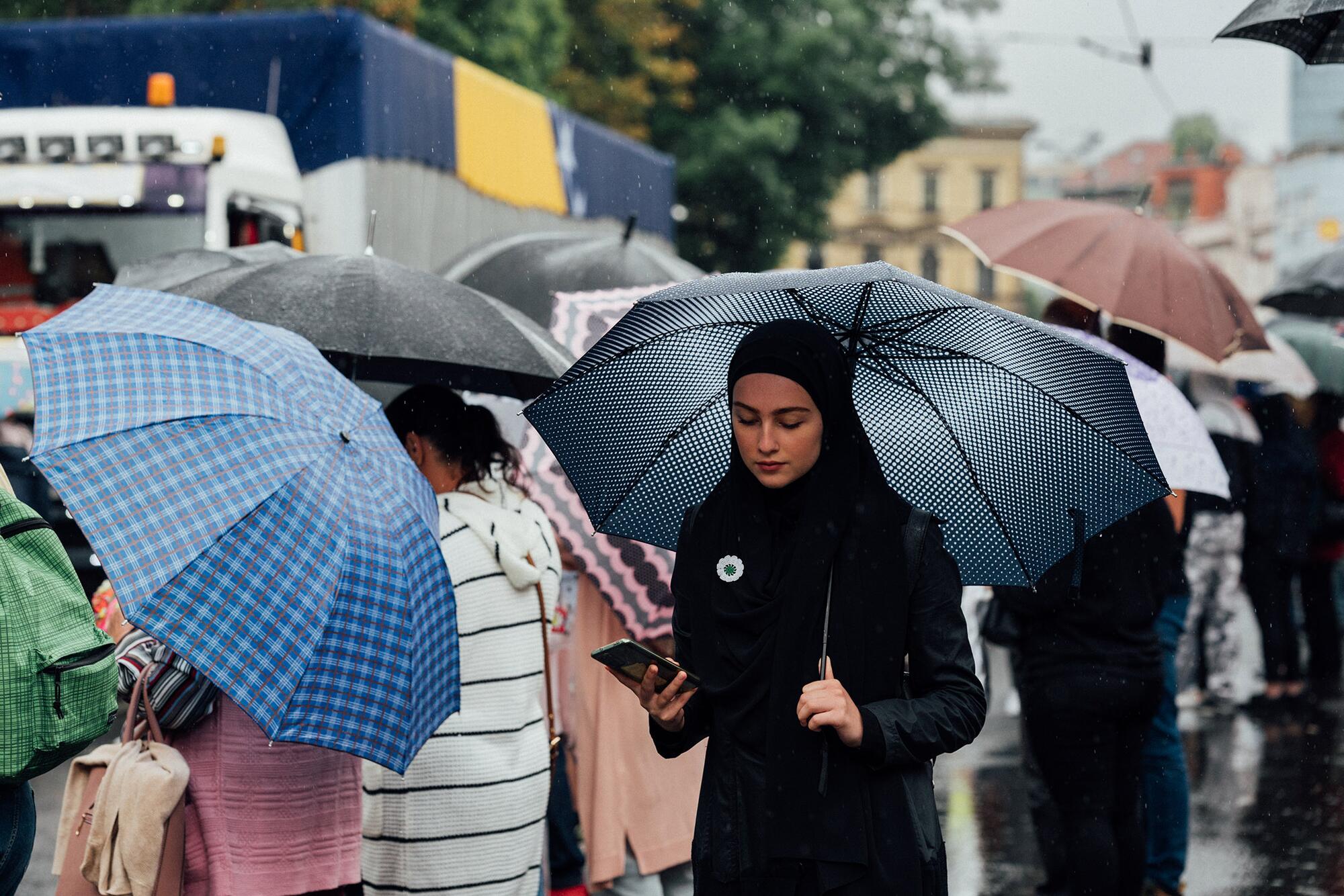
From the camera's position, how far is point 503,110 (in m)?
15.5

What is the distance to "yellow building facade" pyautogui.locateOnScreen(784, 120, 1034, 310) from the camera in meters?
95.1

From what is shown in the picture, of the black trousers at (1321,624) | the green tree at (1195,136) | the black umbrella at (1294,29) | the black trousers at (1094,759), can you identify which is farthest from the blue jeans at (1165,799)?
the green tree at (1195,136)

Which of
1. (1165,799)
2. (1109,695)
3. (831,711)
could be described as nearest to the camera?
(831,711)

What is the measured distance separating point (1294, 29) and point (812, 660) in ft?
8.52

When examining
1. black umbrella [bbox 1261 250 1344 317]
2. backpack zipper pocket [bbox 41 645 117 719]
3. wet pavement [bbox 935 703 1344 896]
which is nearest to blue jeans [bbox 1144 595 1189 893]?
wet pavement [bbox 935 703 1344 896]

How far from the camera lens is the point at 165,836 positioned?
12.8 feet

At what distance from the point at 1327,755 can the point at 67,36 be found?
32.9ft

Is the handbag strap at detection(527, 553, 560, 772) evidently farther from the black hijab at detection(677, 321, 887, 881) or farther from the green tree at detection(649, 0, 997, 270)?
the green tree at detection(649, 0, 997, 270)

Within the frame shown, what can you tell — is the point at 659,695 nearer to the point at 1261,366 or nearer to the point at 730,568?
the point at 730,568

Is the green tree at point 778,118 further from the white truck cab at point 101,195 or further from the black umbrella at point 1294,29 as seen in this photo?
the black umbrella at point 1294,29

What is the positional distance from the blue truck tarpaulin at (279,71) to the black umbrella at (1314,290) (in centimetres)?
637

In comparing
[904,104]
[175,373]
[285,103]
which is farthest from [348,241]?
[904,104]

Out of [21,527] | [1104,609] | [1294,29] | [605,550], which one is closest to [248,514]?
[21,527]

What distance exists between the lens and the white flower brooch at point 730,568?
3.39 m
